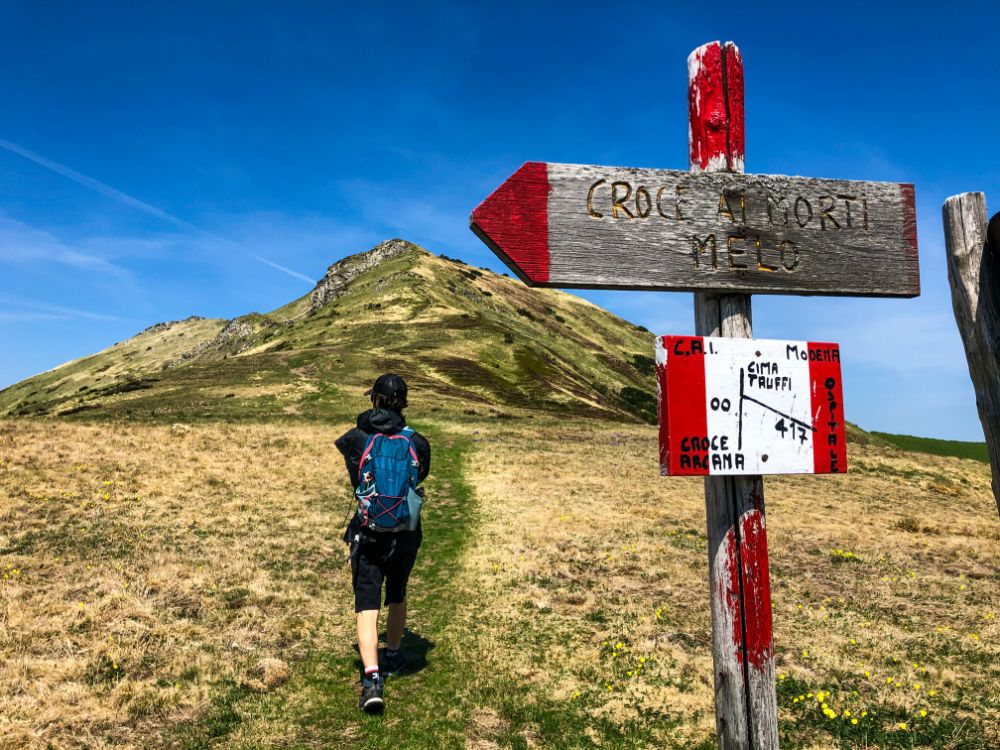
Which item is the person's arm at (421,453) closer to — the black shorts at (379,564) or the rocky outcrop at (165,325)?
the black shorts at (379,564)

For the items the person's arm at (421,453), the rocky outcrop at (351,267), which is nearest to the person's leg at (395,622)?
the person's arm at (421,453)

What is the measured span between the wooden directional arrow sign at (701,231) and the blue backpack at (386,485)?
3352mm

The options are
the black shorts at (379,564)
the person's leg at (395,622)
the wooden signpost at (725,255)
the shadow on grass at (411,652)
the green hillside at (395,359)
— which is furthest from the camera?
the green hillside at (395,359)

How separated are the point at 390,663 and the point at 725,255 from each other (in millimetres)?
5768

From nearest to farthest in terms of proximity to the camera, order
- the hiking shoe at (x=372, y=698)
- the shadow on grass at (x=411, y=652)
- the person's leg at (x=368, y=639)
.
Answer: the hiking shoe at (x=372, y=698) < the person's leg at (x=368, y=639) < the shadow on grass at (x=411, y=652)

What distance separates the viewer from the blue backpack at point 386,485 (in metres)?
6.09

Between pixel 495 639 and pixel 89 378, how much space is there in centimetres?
15578

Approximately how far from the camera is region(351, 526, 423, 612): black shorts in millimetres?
6207

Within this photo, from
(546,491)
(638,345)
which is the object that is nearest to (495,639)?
(546,491)

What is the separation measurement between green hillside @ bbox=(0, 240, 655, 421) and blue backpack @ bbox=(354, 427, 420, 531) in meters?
28.5

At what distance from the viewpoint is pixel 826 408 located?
11.4 feet

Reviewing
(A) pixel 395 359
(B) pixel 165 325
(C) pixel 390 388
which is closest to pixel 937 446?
(A) pixel 395 359

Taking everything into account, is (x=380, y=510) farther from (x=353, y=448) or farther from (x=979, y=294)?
(x=979, y=294)

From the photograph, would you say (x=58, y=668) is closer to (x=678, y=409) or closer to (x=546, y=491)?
(x=678, y=409)
